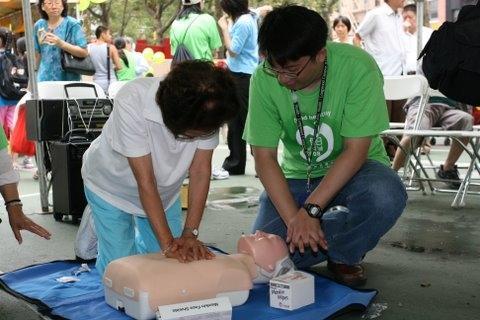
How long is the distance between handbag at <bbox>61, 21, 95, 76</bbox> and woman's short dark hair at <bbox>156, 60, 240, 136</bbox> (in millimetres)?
3437

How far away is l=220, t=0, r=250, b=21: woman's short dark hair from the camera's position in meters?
6.32

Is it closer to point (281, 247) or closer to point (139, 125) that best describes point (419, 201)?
point (281, 247)

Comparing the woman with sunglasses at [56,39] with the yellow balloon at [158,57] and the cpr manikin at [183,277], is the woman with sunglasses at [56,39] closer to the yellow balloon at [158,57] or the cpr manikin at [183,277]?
the cpr manikin at [183,277]

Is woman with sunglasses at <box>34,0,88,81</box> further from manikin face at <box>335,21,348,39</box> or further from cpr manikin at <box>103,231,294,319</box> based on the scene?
manikin face at <box>335,21,348,39</box>

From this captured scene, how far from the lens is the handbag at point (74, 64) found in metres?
5.46

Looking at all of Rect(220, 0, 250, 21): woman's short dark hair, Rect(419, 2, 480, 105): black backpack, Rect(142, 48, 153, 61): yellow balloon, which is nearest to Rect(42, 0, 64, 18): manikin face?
Rect(220, 0, 250, 21): woman's short dark hair

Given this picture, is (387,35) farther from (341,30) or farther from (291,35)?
(291,35)

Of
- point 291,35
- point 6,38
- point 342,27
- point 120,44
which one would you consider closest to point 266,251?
point 291,35

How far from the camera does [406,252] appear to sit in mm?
3426

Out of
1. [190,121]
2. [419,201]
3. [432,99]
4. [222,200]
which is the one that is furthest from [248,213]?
[190,121]

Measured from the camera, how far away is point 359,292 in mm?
2531

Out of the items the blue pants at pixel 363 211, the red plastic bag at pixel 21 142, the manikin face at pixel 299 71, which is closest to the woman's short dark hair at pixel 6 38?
the red plastic bag at pixel 21 142

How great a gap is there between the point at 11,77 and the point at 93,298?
18.2 ft

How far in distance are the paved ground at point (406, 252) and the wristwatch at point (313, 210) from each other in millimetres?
366
